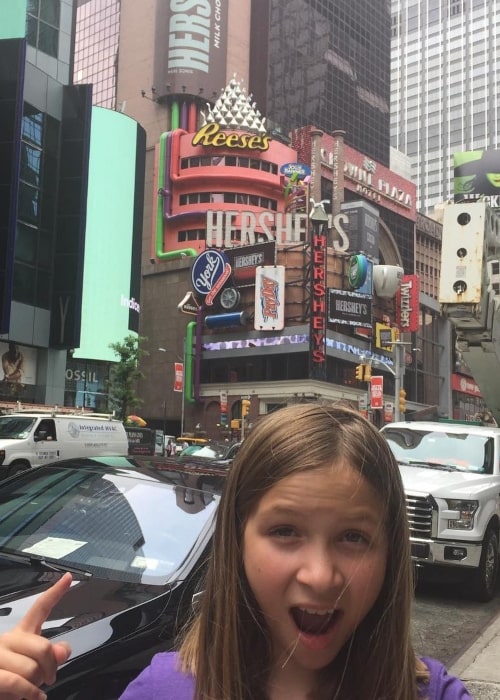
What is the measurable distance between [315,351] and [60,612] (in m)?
54.4

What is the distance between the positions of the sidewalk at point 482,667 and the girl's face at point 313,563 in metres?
3.28

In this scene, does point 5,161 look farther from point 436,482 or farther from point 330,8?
point 330,8

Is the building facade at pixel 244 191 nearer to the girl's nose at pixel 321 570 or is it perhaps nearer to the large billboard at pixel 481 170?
the large billboard at pixel 481 170

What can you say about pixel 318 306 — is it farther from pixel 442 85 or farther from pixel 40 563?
pixel 442 85

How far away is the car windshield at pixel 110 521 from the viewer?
3.32 metres

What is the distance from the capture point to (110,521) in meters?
3.62

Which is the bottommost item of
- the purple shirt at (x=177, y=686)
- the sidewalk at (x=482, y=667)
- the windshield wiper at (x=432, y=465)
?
the sidewalk at (x=482, y=667)

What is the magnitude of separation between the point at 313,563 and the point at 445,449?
829 centimetres

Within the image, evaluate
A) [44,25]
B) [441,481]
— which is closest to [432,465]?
[441,481]

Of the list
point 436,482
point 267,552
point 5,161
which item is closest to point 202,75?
point 5,161

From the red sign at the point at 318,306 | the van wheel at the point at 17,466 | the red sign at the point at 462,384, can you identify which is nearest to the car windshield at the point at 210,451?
the van wheel at the point at 17,466

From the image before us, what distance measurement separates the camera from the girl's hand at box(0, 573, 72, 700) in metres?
1.00

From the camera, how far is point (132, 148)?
5425 cm

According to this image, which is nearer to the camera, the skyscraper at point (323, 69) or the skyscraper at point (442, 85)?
the skyscraper at point (323, 69)
